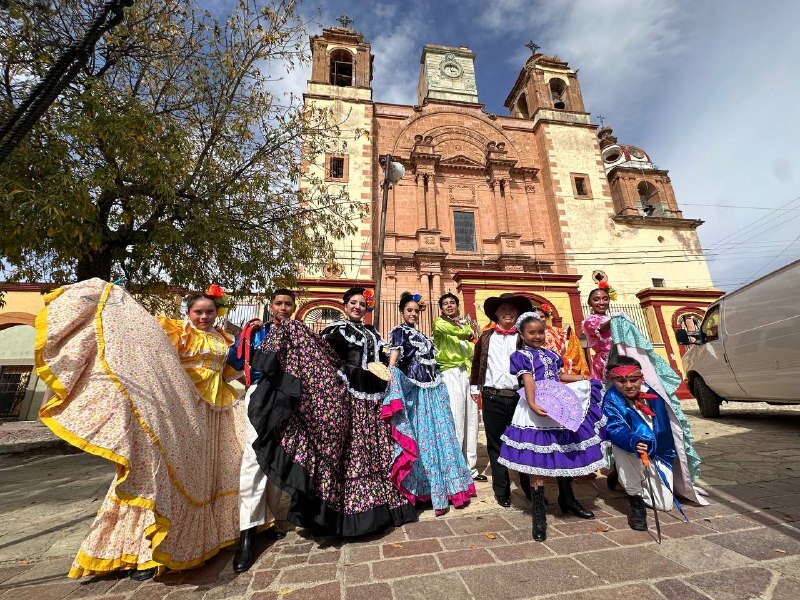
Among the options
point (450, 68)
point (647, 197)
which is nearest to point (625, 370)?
→ point (450, 68)

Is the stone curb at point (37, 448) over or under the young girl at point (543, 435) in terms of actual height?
under

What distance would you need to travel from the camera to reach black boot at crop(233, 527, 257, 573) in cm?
228

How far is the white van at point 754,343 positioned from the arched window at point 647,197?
2219cm

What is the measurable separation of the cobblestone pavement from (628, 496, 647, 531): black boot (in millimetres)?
62

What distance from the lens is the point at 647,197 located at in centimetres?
2662

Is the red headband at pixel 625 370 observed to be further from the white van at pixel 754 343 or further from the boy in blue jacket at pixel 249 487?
the white van at pixel 754 343

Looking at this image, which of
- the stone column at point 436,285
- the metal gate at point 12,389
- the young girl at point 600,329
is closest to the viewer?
the young girl at point 600,329

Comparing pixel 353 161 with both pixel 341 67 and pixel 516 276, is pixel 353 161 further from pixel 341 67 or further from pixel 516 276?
pixel 516 276

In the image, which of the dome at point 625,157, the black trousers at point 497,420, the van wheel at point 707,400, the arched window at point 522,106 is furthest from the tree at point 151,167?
the dome at point 625,157

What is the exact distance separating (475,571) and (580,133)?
22986 mm

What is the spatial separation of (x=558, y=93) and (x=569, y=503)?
85.4 feet

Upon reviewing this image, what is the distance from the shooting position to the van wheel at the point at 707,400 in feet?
23.4

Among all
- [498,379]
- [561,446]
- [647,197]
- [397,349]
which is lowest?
[561,446]

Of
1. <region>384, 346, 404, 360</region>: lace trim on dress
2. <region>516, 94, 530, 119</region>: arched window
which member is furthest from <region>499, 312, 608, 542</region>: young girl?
<region>516, 94, 530, 119</region>: arched window
